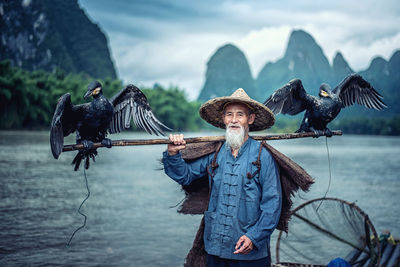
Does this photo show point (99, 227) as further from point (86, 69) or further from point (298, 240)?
point (86, 69)

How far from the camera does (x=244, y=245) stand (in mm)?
2516

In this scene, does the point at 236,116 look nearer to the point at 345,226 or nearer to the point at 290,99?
the point at 290,99

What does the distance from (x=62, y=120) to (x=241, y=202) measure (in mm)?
1531

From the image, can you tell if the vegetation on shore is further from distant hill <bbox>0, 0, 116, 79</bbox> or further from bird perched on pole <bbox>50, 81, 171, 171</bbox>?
bird perched on pole <bbox>50, 81, 171, 171</bbox>

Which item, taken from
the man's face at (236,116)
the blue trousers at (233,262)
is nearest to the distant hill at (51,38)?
the man's face at (236,116)

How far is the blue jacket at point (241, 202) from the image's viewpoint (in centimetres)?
259

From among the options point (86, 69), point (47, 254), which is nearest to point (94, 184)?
point (47, 254)

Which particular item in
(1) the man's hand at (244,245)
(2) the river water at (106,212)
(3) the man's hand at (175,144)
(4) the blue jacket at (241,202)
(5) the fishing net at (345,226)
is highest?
(3) the man's hand at (175,144)

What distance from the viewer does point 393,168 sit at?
18.1 meters

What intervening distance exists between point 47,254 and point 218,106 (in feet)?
12.8

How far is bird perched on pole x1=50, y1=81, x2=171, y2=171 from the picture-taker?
3029 mm

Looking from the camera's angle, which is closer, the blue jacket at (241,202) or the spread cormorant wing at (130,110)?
the blue jacket at (241,202)

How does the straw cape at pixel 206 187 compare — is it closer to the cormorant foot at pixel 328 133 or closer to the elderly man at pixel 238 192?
the elderly man at pixel 238 192

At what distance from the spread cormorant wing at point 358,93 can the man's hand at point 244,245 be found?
229cm
